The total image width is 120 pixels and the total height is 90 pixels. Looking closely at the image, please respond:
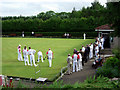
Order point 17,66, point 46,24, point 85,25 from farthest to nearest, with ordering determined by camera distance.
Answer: point 46,24, point 85,25, point 17,66

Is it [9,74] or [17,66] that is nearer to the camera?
[9,74]

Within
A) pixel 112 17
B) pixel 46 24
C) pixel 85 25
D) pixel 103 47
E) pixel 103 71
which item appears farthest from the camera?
pixel 46 24

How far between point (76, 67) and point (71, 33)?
94.9 ft

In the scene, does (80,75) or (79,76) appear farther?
(80,75)

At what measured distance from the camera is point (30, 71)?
12695 mm

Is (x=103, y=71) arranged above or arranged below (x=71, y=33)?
below

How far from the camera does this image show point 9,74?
12.2 m

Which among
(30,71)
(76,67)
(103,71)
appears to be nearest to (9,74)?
(30,71)

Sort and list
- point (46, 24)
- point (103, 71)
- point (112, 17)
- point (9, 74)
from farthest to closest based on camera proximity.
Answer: point (46, 24) → point (9, 74) → point (103, 71) → point (112, 17)

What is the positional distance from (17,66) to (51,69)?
9.28 feet

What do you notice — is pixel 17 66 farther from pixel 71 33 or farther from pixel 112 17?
pixel 71 33

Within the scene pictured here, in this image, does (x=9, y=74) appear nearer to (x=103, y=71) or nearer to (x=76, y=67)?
(x=76, y=67)

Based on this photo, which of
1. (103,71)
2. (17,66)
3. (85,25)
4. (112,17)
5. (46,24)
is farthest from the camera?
(46,24)

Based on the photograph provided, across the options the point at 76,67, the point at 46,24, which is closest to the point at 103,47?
the point at 76,67
